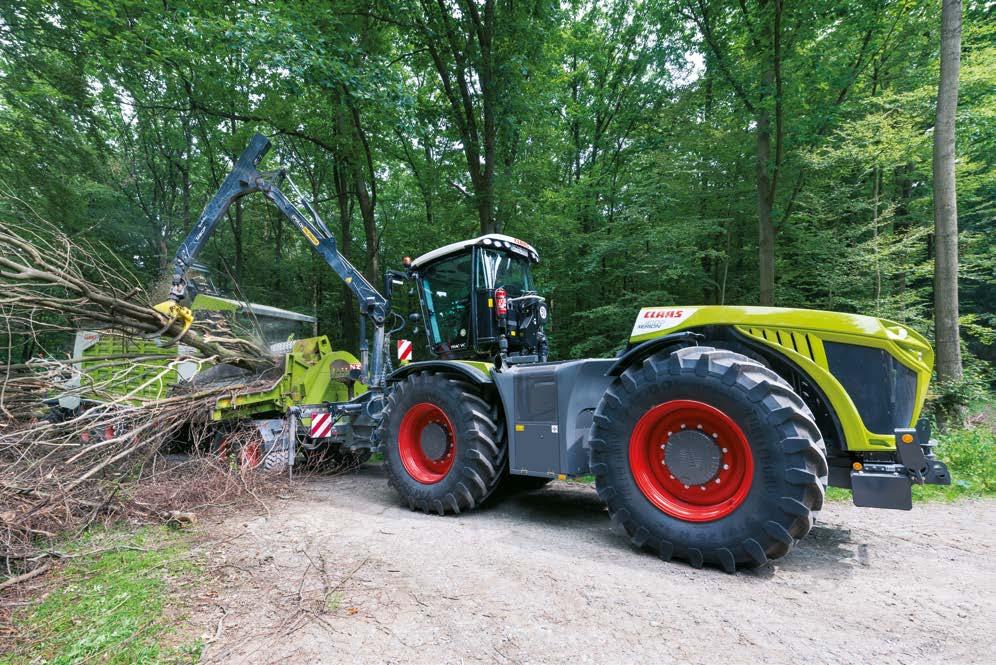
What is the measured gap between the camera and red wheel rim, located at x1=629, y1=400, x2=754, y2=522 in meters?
2.95

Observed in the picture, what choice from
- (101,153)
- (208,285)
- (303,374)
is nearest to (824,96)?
(303,374)

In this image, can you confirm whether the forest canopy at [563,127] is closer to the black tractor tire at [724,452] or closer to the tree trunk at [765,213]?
the tree trunk at [765,213]

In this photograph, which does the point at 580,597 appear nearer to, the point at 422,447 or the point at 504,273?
the point at 422,447

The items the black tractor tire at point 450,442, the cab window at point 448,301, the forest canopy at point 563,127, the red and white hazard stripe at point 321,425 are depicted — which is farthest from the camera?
the forest canopy at point 563,127

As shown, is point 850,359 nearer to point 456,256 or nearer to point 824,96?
point 456,256

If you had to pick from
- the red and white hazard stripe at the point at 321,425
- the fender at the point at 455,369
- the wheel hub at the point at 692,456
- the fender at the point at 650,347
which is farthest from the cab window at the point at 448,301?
the wheel hub at the point at 692,456

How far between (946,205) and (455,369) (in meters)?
7.70

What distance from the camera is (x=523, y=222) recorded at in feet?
37.8

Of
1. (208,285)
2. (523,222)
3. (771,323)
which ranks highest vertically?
(523,222)

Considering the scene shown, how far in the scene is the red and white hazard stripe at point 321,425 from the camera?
576 cm

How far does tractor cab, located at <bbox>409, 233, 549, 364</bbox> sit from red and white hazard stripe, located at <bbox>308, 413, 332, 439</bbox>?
5.24 ft

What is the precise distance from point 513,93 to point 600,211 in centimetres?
412

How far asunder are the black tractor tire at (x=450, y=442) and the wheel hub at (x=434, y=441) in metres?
0.01

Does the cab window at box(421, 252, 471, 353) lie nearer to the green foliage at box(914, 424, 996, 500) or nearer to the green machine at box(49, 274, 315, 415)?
the green machine at box(49, 274, 315, 415)
